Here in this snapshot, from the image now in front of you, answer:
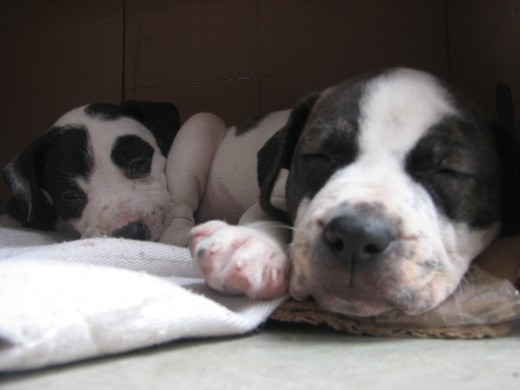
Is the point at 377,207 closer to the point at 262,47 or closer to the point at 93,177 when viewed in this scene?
the point at 93,177

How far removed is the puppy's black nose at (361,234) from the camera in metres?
1.46

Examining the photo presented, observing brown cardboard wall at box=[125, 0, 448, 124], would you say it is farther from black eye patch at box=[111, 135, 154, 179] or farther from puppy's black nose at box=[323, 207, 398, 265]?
puppy's black nose at box=[323, 207, 398, 265]

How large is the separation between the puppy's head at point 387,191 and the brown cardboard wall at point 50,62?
2.09 meters

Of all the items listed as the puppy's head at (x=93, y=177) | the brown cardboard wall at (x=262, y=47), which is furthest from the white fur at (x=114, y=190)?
the brown cardboard wall at (x=262, y=47)

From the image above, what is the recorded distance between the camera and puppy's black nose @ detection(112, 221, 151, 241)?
2.77 meters

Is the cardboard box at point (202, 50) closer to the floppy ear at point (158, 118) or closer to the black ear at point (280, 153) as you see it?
the floppy ear at point (158, 118)

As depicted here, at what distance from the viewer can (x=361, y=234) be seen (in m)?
1.45

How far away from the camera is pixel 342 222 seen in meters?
1.48

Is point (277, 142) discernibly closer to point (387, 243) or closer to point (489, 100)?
point (387, 243)

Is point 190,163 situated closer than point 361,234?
No

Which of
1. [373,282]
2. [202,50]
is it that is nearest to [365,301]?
[373,282]

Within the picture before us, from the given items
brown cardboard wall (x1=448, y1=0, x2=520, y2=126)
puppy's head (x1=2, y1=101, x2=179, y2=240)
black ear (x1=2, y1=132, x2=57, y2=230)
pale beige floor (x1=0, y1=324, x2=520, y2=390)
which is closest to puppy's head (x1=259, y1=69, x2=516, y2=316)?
pale beige floor (x1=0, y1=324, x2=520, y2=390)

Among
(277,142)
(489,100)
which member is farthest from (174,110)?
(489,100)

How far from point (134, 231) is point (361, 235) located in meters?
1.56
